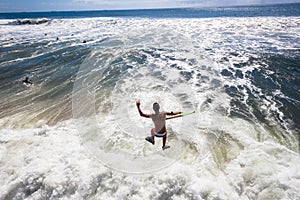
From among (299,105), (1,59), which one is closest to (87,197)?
(299,105)

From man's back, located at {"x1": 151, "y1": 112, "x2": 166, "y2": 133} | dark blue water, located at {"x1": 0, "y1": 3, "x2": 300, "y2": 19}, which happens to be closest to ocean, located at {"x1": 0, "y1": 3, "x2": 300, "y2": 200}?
man's back, located at {"x1": 151, "y1": 112, "x2": 166, "y2": 133}

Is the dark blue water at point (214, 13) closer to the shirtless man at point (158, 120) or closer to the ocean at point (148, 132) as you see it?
the ocean at point (148, 132)

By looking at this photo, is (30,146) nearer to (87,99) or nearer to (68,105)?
(68,105)

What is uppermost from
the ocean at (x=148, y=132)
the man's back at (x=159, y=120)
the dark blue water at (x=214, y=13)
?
the dark blue water at (x=214, y=13)

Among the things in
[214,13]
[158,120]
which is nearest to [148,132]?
[158,120]

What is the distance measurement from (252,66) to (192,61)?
473 centimetres

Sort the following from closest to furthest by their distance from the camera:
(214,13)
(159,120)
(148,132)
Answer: (159,120), (148,132), (214,13)

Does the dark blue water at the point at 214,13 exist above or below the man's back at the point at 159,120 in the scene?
above

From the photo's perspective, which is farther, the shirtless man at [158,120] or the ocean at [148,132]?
the shirtless man at [158,120]

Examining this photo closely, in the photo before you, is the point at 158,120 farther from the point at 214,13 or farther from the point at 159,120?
the point at 214,13

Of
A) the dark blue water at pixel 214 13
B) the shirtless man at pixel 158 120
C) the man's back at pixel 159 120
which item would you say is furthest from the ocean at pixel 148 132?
the dark blue water at pixel 214 13

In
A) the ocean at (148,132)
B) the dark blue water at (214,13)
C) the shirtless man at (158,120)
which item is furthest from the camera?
the dark blue water at (214,13)

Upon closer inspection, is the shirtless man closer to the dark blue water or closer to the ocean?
the ocean

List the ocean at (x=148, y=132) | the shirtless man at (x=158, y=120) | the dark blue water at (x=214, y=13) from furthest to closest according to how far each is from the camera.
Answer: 1. the dark blue water at (x=214, y=13)
2. the shirtless man at (x=158, y=120)
3. the ocean at (x=148, y=132)
